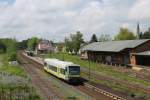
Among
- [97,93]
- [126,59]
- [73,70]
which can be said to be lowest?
[97,93]

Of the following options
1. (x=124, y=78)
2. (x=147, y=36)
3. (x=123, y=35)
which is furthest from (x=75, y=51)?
(x=124, y=78)

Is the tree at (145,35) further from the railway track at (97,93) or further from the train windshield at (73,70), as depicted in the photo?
the railway track at (97,93)

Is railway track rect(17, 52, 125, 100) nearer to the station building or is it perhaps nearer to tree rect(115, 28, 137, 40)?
the station building

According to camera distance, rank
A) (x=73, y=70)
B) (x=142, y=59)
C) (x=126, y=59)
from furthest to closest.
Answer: (x=126, y=59) → (x=142, y=59) → (x=73, y=70)

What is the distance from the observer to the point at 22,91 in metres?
38.2

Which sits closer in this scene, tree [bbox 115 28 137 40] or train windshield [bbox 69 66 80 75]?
train windshield [bbox 69 66 80 75]

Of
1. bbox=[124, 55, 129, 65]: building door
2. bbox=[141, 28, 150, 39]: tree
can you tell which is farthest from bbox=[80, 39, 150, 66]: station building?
bbox=[141, 28, 150, 39]: tree

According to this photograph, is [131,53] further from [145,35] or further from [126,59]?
[145,35]

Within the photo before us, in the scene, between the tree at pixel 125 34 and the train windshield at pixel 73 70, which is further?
the tree at pixel 125 34

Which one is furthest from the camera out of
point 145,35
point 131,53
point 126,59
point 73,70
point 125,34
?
point 125,34

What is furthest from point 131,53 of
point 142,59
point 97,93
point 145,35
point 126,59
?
point 145,35

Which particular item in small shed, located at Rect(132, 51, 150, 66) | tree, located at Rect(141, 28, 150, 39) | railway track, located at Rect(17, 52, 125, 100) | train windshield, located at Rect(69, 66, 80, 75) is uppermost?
tree, located at Rect(141, 28, 150, 39)

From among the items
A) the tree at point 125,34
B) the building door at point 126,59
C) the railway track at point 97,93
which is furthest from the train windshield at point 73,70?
the tree at point 125,34

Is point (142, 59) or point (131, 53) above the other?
point (131, 53)
